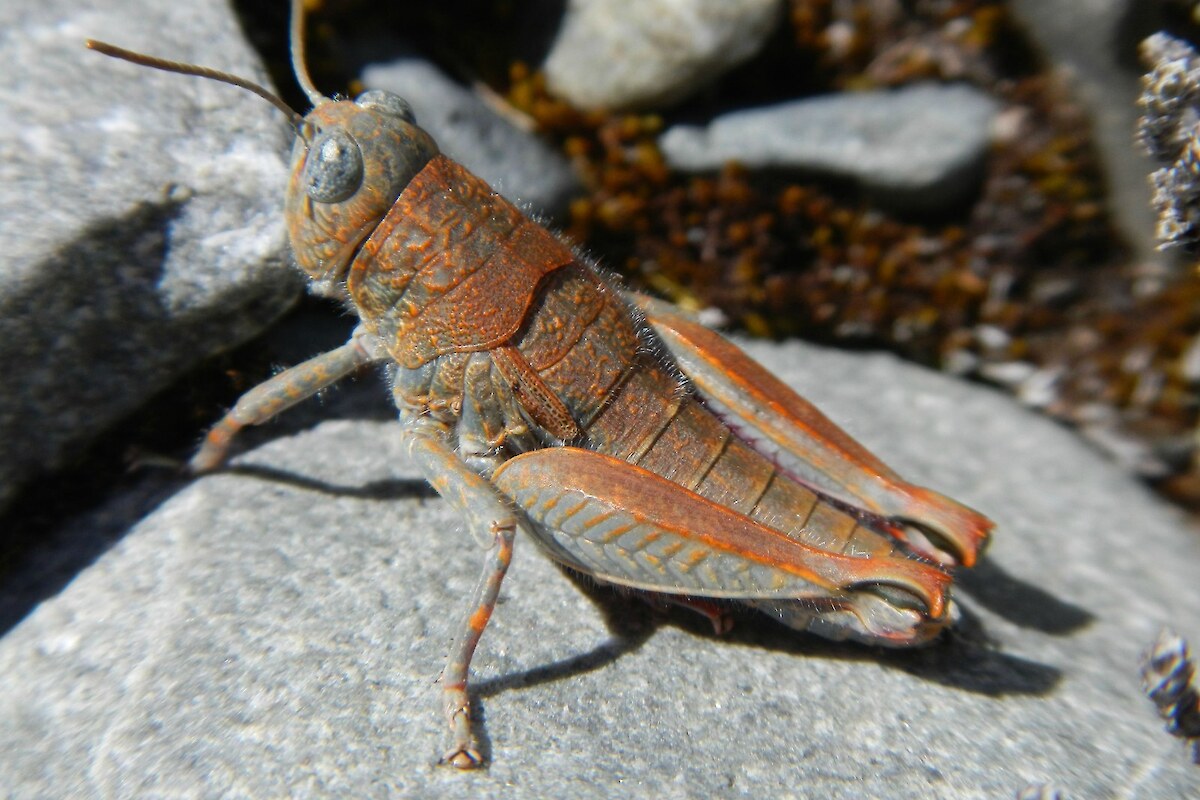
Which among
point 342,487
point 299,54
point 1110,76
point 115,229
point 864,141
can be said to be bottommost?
point 342,487

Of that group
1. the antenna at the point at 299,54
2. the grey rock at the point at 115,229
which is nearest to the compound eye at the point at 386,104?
the antenna at the point at 299,54

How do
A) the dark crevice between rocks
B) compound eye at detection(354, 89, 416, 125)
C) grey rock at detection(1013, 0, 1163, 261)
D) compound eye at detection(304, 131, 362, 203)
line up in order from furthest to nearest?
grey rock at detection(1013, 0, 1163, 261)
the dark crevice between rocks
compound eye at detection(354, 89, 416, 125)
compound eye at detection(304, 131, 362, 203)

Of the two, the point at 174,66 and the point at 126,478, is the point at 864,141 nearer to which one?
the point at 174,66

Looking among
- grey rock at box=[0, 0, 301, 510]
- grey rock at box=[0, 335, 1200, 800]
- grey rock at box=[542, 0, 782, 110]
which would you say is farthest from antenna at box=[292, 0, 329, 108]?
grey rock at box=[542, 0, 782, 110]

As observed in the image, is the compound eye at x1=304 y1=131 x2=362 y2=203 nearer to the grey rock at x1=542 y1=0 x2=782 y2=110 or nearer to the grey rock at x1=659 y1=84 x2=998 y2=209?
the grey rock at x1=542 y1=0 x2=782 y2=110

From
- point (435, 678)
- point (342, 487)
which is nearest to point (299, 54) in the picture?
point (342, 487)

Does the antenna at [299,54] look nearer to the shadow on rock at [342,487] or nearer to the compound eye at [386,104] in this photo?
the compound eye at [386,104]

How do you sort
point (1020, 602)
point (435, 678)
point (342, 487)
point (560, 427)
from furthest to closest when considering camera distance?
point (1020, 602) → point (342, 487) → point (560, 427) → point (435, 678)
